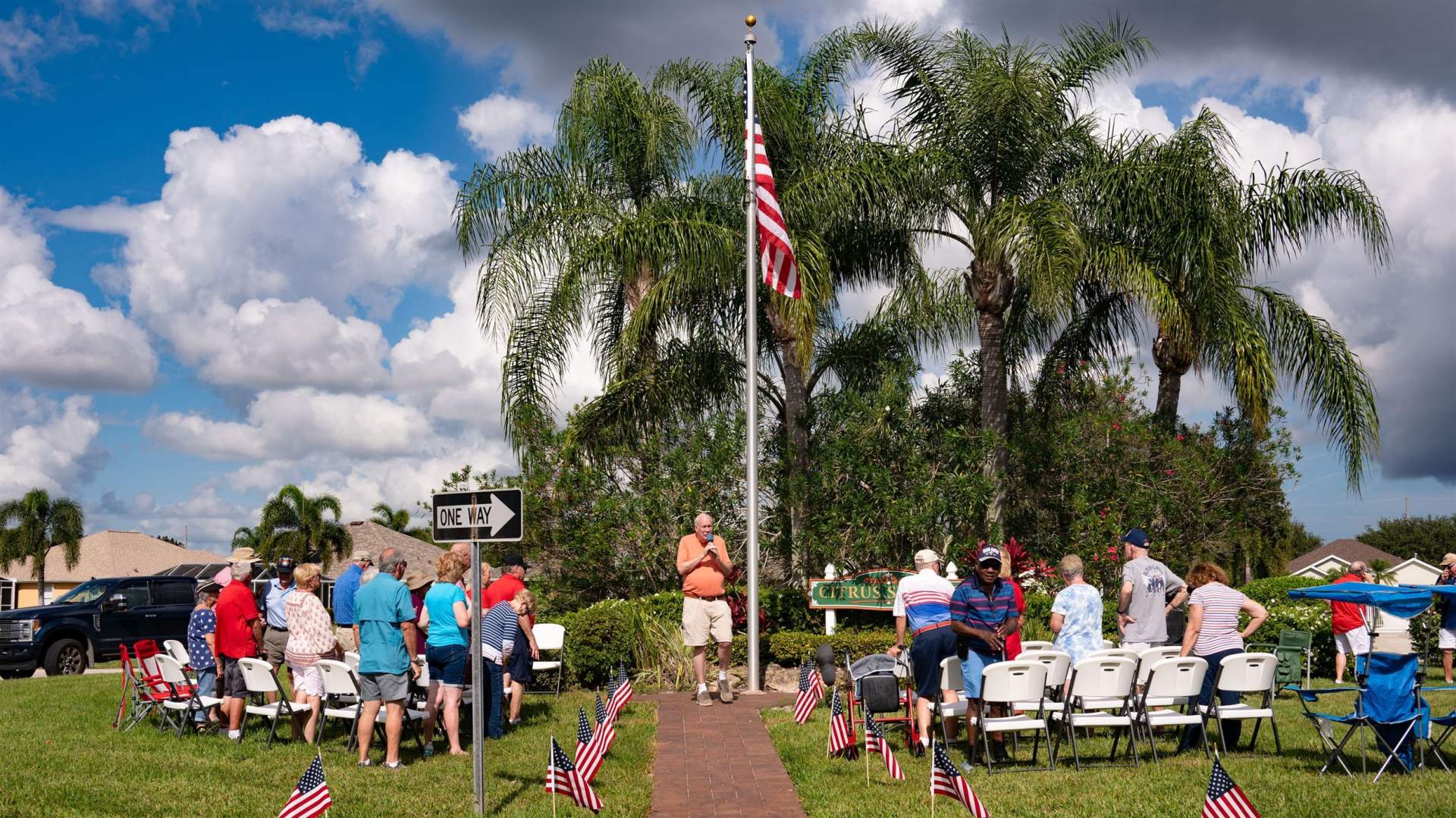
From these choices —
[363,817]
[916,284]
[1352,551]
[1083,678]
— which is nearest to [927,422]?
[916,284]

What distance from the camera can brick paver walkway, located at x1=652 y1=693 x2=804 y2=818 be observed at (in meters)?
7.71

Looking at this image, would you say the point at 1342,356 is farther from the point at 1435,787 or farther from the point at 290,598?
the point at 290,598

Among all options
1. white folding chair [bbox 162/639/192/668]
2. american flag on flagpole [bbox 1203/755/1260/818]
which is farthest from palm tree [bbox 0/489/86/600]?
american flag on flagpole [bbox 1203/755/1260/818]

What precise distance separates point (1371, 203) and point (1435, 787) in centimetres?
1271

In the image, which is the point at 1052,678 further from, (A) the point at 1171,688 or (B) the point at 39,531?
(B) the point at 39,531

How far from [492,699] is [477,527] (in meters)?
3.71

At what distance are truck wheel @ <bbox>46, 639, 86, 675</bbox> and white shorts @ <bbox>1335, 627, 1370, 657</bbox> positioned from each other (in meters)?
18.9

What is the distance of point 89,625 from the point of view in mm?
20688

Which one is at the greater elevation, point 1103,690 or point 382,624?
point 382,624

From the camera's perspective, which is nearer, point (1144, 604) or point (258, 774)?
point (258, 774)

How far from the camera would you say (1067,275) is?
15648 millimetres

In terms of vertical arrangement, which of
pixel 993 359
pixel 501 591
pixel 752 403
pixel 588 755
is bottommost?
pixel 588 755

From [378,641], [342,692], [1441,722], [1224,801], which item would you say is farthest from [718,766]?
[1441,722]

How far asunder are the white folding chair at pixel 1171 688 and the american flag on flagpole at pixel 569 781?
441 centimetres
